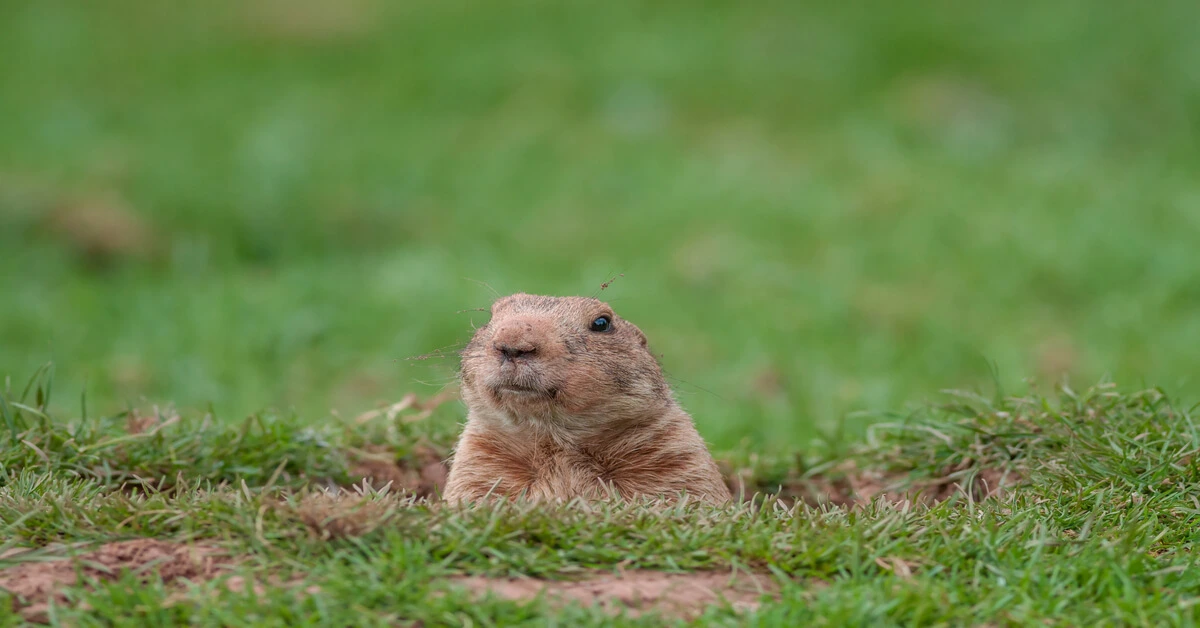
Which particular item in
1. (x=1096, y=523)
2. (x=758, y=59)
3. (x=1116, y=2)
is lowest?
(x=1096, y=523)

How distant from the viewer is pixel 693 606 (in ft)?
10.2

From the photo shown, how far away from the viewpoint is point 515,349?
4.02m

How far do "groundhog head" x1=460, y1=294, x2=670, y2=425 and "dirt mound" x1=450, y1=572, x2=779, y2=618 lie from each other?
928mm

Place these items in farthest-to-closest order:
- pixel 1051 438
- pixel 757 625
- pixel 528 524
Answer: pixel 1051 438, pixel 528 524, pixel 757 625

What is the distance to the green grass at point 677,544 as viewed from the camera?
303 cm

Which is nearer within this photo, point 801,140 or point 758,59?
point 801,140

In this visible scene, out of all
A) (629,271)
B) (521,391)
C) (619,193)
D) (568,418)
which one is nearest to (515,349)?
(521,391)

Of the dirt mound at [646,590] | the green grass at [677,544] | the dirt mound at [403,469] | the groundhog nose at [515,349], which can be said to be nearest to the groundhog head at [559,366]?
the groundhog nose at [515,349]

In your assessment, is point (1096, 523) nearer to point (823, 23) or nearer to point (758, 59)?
point (758, 59)

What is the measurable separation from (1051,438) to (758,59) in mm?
10218

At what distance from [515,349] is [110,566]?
1.37m

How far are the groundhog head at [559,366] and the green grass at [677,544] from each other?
1.62 feet

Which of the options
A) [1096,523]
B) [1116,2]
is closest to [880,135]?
[1116,2]

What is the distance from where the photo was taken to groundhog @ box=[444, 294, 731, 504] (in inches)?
161
